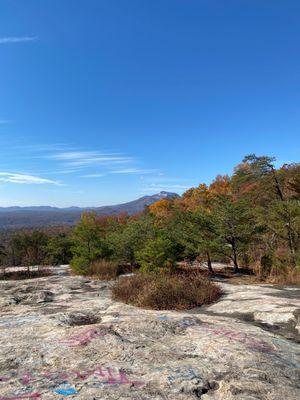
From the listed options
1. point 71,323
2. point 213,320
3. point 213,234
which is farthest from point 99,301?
point 213,234

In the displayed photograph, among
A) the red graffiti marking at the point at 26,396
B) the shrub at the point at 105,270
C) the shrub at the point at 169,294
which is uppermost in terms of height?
the red graffiti marking at the point at 26,396

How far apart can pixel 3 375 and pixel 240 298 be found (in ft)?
20.9

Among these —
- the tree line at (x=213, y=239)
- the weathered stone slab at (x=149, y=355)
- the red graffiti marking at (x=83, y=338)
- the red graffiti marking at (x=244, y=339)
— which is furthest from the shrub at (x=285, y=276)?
the red graffiti marking at (x=83, y=338)

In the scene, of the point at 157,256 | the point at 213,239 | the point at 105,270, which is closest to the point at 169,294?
Result: the point at 157,256

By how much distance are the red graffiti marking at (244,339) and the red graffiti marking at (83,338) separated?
5.93ft

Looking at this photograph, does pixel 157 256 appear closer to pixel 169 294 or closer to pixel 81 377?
pixel 169 294

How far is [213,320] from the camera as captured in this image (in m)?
6.73

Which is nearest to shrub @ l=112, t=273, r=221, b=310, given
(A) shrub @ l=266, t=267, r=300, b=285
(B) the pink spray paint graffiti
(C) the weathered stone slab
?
(C) the weathered stone slab

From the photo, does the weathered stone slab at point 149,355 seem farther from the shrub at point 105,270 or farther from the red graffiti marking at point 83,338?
the shrub at point 105,270

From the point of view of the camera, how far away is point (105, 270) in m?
15.5

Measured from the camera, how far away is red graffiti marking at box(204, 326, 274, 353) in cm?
517

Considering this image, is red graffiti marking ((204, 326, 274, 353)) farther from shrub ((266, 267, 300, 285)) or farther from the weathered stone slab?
shrub ((266, 267, 300, 285))

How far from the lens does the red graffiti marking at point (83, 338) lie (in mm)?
5100

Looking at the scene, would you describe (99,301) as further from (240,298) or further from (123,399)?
(123,399)
